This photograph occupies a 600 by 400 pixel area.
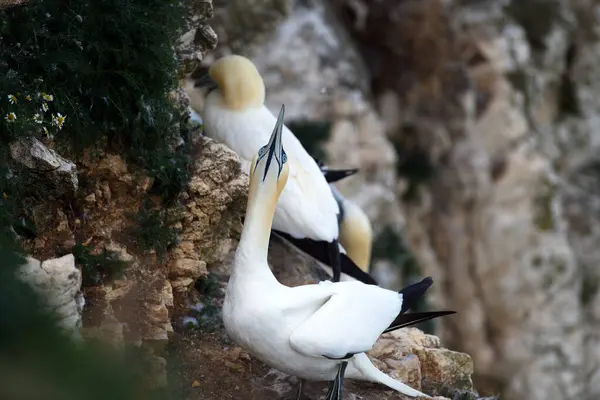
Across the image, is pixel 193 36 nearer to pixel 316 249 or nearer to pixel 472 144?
pixel 316 249

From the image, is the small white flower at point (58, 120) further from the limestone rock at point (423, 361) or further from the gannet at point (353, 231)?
the gannet at point (353, 231)

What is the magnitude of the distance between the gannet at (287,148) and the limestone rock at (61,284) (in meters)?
1.44

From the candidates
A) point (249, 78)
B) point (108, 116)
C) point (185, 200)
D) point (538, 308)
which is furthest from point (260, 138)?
point (538, 308)

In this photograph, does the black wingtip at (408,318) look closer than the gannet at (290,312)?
No

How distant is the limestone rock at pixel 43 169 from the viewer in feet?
10.1

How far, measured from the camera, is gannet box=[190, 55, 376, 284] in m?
4.02

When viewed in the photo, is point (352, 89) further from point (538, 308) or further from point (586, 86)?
point (586, 86)

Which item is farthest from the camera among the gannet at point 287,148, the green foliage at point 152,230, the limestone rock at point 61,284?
the gannet at point 287,148

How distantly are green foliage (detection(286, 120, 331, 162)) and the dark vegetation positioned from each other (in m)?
4.50

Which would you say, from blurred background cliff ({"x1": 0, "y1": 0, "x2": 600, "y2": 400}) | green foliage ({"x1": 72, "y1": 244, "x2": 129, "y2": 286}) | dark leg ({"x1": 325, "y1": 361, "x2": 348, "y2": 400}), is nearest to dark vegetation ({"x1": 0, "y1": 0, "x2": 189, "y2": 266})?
green foliage ({"x1": 72, "y1": 244, "x2": 129, "y2": 286})

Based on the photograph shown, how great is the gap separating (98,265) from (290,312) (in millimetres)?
831

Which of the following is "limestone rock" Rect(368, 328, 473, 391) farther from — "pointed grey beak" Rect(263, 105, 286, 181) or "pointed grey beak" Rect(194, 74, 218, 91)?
"pointed grey beak" Rect(194, 74, 218, 91)

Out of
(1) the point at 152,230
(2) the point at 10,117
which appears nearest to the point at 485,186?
(1) the point at 152,230

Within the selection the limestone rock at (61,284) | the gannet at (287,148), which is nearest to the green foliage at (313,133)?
the gannet at (287,148)
